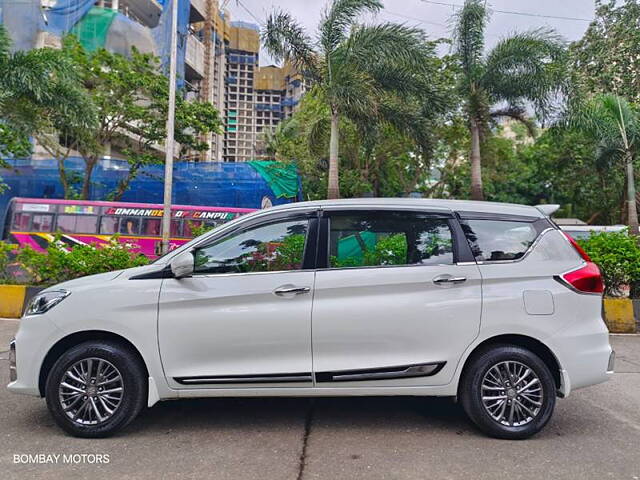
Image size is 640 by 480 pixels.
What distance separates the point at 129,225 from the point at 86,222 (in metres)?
1.54

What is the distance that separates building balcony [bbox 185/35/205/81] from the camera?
37.6 meters

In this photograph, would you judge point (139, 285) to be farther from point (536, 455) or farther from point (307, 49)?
point (307, 49)

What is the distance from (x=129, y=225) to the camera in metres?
19.4

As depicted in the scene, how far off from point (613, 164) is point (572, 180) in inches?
275

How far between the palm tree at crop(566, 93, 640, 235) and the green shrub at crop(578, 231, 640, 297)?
527cm

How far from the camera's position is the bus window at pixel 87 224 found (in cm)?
1914

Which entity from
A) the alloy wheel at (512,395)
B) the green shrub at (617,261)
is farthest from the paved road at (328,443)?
the green shrub at (617,261)

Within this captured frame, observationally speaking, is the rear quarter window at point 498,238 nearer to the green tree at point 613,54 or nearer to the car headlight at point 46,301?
the car headlight at point 46,301

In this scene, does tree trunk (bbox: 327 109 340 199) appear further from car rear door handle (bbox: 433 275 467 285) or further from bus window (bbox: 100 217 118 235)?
car rear door handle (bbox: 433 275 467 285)

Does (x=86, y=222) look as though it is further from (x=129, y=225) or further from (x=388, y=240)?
(x=388, y=240)

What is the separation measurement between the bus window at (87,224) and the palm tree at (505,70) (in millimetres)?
13751

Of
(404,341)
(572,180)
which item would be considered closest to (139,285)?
(404,341)

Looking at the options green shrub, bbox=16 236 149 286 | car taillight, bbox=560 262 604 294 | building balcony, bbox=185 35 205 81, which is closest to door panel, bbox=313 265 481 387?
car taillight, bbox=560 262 604 294

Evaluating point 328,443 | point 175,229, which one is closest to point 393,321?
point 328,443
